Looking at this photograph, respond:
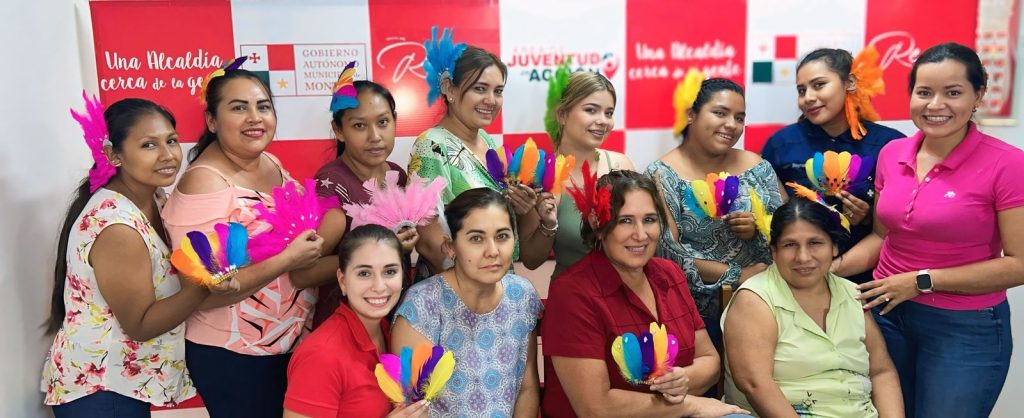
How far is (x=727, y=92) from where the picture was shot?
269cm

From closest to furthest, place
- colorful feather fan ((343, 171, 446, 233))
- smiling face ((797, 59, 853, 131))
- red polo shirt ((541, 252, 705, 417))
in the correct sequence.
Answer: red polo shirt ((541, 252, 705, 417)) → colorful feather fan ((343, 171, 446, 233)) → smiling face ((797, 59, 853, 131))

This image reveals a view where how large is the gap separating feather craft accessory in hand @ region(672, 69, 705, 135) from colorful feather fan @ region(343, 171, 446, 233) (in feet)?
3.98

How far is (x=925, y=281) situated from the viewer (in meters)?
2.24

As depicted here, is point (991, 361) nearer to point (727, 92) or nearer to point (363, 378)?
point (727, 92)

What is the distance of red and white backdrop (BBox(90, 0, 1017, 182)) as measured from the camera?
2918 mm

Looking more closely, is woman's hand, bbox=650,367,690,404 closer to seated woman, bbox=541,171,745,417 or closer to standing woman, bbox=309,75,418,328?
seated woman, bbox=541,171,745,417

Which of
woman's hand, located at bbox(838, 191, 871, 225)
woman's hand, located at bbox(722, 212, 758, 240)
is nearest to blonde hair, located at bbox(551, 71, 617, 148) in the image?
woman's hand, located at bbox(722, 212, 758, 240)

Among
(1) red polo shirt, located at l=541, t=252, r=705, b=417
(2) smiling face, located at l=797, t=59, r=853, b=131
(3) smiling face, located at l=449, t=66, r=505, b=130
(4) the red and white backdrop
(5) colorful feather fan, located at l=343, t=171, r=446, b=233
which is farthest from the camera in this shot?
(4) the red and white backdrop

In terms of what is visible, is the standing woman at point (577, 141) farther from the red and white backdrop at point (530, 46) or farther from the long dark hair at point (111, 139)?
the long dark hair at point (111, 139)

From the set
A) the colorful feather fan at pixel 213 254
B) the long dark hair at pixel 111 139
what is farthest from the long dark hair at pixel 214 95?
the colorful feather fan at pixel 213 254

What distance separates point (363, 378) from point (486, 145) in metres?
1.08

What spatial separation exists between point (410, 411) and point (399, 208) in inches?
25.0

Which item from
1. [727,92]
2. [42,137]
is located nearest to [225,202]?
[42,137]

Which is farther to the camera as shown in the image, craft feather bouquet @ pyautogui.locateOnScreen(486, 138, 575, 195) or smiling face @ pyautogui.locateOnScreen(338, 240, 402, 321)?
craft feather bouquet @ pyautogui.locateOnScreen(486, 138, 575, 195)
